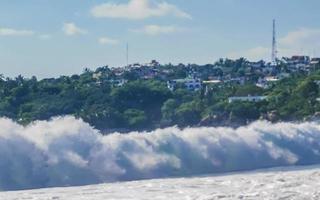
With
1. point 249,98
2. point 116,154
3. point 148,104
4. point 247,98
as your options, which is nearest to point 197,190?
point 116,154

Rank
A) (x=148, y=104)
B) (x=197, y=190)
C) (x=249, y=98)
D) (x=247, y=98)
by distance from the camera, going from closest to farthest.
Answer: (x=197, y=190), (x=148, y=104), (x=247, y=98), (x=249, y=98)

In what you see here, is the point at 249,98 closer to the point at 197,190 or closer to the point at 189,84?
the point at 189,84

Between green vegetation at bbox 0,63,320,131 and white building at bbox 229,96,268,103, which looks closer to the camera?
green vegetation at bbox 0,63,320,131

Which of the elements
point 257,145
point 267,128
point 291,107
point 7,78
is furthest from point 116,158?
point 7,78

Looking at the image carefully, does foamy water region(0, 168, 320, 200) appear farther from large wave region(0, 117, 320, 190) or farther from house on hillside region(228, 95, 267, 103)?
house on hillside region(228, 95, 267, 103)

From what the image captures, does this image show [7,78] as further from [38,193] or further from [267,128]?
[38,193]

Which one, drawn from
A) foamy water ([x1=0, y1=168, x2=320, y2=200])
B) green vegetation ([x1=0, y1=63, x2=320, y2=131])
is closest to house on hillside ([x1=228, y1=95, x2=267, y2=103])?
green vegetation ([x1=0, y1=63, x2=320, y2=131])

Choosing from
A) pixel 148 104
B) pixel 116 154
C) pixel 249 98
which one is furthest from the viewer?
pixel 249 98
